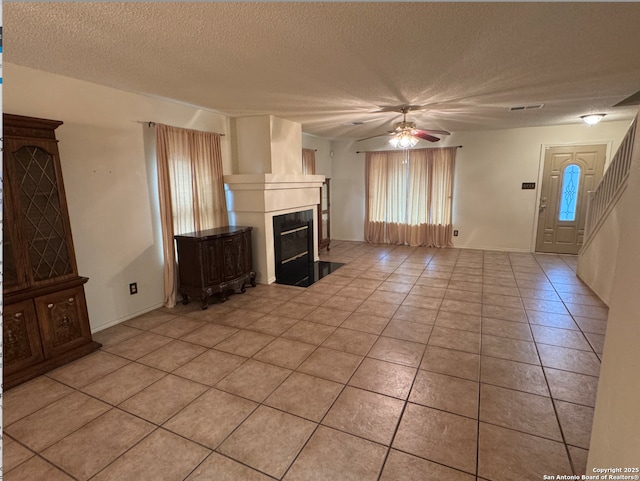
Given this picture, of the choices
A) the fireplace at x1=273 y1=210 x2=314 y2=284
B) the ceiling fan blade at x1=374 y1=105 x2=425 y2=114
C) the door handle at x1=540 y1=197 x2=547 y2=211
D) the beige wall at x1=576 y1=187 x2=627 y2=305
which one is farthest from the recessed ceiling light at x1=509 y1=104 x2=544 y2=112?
the fireplace at x1=273 y1=210 x2=314 y2=284

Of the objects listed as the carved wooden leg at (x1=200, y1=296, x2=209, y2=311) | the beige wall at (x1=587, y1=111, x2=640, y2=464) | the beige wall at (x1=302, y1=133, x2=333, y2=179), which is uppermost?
the beige wall at (x1=302, y1=133, x2=333, y2=179)

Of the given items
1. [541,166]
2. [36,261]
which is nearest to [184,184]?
[36,261]

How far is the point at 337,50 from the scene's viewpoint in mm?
2439

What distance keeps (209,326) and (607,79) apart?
4.67 metres

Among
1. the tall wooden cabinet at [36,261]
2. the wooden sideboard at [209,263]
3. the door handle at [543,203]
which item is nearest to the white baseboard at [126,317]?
the wooden sideboard at [209,263]

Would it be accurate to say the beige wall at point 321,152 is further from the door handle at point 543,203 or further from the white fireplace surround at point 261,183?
the door handle at point 543,203

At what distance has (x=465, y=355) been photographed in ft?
9.02

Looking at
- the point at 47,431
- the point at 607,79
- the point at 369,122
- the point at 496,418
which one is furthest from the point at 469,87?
the point at 47,431

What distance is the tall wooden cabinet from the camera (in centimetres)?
240

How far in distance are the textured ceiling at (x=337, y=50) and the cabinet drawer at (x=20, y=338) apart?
5.73ft

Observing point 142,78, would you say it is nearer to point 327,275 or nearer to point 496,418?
point 327,275

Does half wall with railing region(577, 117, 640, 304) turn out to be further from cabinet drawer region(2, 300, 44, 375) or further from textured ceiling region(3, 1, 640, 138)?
cabinet drawer region(2, 300, 44, 375)

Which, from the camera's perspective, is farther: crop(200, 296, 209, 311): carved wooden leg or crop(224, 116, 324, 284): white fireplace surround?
crop(224, 116, 324, 284): white fireplace surround

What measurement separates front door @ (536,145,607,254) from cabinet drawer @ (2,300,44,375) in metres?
7.47
